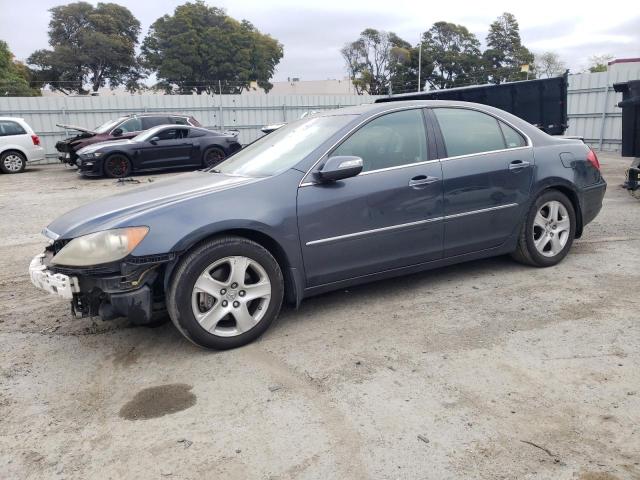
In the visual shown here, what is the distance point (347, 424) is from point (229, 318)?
48.1 inches

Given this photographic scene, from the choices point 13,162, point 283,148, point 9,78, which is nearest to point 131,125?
point 13,162

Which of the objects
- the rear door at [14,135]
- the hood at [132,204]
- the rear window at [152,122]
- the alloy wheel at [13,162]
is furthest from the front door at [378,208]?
→ the alloy wheel at [13,162]

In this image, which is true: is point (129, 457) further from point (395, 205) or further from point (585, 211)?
point (585, 211)

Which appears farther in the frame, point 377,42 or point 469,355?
point 377,42

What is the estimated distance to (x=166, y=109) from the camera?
67.9 ft

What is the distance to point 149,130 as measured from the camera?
14406 millimetres

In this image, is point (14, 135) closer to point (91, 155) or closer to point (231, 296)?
point (91, 155)

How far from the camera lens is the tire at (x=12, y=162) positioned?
1545 centimetres

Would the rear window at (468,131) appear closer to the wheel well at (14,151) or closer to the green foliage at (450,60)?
the wheel well at (14,151)

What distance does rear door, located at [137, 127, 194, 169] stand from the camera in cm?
1395

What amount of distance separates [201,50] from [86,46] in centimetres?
1192

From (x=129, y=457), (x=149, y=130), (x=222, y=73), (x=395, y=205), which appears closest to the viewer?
(x=129, y=457)

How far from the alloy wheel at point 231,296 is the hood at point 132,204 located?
532 millimetres

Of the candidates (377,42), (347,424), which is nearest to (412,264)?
(347,424)
